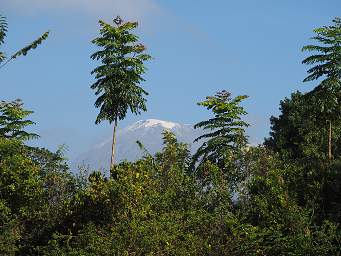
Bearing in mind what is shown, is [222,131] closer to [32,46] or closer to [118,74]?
[118,74]

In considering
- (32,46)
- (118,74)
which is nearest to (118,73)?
(118,74)

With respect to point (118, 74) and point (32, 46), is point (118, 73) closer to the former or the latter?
point (118, 74)

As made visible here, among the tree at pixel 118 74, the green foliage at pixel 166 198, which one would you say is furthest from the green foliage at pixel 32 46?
the tree at pixel 118 74

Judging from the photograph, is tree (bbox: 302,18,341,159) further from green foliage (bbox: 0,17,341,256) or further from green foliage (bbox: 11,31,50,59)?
green foliage (bbox: 11,31,50,59)

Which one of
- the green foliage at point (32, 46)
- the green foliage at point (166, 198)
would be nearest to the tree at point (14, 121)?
the green foliage at point (166, 198)

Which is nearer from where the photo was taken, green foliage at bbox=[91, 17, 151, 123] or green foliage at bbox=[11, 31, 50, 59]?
green foliage at bbox=[11, 31, 50, 59]

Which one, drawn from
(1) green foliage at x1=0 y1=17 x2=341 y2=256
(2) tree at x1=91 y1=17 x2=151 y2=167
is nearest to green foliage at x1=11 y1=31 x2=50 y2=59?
(1) green foliage at x1=0 y1=17 x2=341 y2=256

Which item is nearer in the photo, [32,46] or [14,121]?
[32,46]

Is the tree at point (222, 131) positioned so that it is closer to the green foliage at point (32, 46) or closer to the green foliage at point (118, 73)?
the green foliage at point (118, 73)

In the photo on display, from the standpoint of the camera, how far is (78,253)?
24.0 m

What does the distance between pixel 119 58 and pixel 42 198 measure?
33.5ft

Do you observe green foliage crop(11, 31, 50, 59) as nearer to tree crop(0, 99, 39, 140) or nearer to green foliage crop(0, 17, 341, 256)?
green foliage crop(0, 17, 341, 256)

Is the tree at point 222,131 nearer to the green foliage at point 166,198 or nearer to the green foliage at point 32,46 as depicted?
the green foliage at point 166,198

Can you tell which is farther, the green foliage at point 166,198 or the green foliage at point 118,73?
the green foliage at point 118,73
